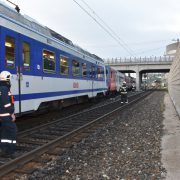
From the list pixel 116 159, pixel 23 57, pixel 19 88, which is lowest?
pixel 116 159

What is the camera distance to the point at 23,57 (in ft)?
35.7

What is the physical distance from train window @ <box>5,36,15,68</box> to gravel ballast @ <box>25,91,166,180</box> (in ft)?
9.46

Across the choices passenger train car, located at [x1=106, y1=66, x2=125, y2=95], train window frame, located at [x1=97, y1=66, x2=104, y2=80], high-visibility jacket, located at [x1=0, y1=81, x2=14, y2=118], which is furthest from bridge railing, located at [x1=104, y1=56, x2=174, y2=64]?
high-visibility jacket, located at [x1=0, y1=81, x2=14, y2=118]

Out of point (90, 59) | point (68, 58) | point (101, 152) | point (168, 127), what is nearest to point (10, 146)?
point (101, 152)

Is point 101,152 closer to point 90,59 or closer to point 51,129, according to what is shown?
point 51,129

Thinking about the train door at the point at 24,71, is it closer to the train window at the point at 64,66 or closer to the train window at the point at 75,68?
the train window at the point at 64,66

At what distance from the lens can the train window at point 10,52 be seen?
982 centimetres

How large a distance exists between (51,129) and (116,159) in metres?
4.57

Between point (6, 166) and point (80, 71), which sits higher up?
point (80, 71)

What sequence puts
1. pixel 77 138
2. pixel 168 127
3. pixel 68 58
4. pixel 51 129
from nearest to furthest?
1. pixel 77 138
2. pixel 51 129
3. pixel 168 127
4. pixel 68 58

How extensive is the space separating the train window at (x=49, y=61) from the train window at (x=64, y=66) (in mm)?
1066

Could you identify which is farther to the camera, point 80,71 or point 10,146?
point 80,71

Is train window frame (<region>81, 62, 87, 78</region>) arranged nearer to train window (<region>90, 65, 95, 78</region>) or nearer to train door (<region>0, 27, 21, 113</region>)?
train window (<region>90, 65, 95, 78</region>)

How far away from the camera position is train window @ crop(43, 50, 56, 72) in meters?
12.9
